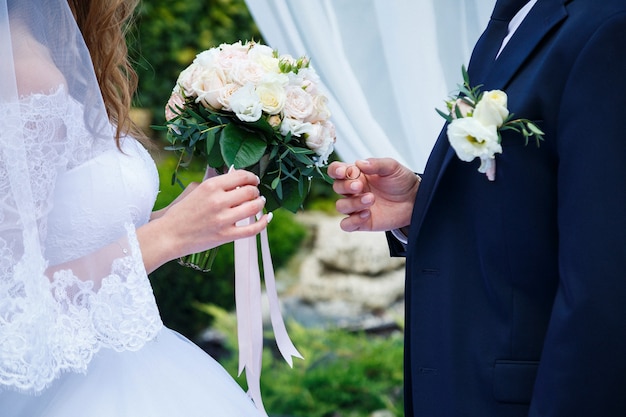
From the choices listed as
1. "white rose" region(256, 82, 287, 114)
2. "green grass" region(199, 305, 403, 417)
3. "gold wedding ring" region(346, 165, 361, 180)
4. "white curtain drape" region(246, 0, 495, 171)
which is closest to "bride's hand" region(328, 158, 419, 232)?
"gold wedding ring" region(346, 165, 361, 180)

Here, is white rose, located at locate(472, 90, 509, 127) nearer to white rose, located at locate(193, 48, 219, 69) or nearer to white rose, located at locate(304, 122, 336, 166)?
white rose, located at locate(304, 122, 336, 166)

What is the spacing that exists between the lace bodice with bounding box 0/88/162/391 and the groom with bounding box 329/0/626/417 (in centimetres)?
58

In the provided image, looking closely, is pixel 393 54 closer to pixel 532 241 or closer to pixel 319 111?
pixel 319 111

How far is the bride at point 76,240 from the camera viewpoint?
1.66 metres

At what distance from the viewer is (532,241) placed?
1.69m

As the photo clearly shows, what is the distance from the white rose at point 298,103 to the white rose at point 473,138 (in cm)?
49

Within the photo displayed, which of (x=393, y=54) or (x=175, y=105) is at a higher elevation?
(x=175, y=105)

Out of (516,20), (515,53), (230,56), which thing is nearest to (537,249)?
(515,53)

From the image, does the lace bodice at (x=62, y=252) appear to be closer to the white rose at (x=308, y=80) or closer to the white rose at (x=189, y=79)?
the white rose at (x=189, y=79)

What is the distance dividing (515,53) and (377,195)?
61cm

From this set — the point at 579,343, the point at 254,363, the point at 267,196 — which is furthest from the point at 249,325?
the point at 579,343

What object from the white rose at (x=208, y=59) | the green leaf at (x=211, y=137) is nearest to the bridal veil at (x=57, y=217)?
the green leaf at (x=211, y=137)

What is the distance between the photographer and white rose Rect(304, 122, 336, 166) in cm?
204

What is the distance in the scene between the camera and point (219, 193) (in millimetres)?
1835
